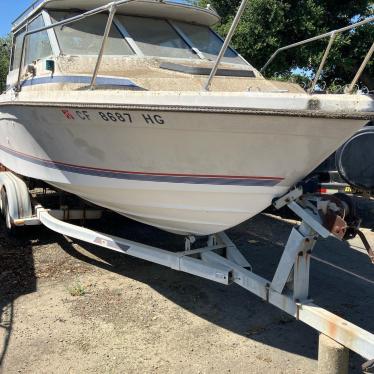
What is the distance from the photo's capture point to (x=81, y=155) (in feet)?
13.0

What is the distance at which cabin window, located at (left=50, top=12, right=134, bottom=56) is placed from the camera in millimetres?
4504

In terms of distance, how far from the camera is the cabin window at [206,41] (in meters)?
4.97

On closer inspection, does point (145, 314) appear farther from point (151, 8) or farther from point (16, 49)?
point (16, 49)

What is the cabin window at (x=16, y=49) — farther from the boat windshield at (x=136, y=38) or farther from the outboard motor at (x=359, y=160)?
the outboard motor at (x=359, y=160)

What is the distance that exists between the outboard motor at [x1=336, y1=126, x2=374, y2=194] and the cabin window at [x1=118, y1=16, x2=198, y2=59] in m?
2.12

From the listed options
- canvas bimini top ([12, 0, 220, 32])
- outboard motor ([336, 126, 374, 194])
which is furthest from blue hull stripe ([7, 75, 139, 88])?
outboard motor ([336, 126, 374, 194])

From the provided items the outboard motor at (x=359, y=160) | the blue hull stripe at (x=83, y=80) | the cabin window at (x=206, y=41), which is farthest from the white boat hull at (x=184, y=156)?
the cabin window at (x=206, y=41)

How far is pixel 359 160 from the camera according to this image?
3.14 meters

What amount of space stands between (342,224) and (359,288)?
5.81 ft

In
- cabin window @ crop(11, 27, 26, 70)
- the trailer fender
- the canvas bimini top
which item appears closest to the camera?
the canvas bimini top

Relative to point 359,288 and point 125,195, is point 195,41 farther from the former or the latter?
point 359,288

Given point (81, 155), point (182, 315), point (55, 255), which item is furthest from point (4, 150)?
point (182, 315)

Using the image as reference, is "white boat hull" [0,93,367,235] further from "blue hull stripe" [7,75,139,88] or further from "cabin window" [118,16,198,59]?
"cabin window" [118,16,198,59]

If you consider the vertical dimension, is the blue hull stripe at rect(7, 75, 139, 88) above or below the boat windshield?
below
